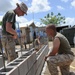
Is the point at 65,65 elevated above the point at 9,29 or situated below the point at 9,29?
below

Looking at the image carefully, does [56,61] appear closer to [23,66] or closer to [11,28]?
[23,66]

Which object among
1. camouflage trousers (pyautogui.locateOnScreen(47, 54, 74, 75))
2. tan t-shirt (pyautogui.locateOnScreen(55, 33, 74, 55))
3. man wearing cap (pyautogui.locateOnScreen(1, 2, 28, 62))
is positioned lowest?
camouflage trousers (pyautogui.locateOnScreen(47, 54, 74, 75))

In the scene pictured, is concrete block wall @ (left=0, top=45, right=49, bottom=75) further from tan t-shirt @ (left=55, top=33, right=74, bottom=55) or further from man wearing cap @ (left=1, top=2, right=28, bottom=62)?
tan t-shirt @ (left=55, top=33, right=74, bottom=55)

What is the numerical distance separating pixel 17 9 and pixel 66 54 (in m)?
1.67

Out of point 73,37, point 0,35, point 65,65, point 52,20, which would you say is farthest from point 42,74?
point 52,20

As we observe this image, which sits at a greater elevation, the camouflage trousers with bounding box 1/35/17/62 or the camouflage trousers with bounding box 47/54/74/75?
the camouflage trousers with bounding box 1/35/17/62

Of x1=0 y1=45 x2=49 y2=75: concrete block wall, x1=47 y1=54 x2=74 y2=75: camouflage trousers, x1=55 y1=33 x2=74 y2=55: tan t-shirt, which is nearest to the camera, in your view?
x1=0 y1=45 x2=49 y2=75: concrete block wall

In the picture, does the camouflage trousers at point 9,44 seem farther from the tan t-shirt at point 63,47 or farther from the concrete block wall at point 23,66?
the tan t-shirt at point 63,47

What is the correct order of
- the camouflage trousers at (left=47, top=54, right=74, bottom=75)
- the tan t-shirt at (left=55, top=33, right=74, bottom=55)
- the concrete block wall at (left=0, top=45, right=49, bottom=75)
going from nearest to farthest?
the concrete block wall at (left=0, top=45, right=49, bottom=75) → the camouflage trousers at (left=47, top=54, right=74, bottom=75) → the tan t-shirt at (left=55, top=33, right=74, bottom=55)

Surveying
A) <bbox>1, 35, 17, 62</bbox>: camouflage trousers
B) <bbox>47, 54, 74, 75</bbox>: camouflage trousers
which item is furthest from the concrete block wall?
<bbox>47, 54, 74, 75</bbox>: camouflage trousers

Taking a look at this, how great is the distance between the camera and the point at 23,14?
6.70 m

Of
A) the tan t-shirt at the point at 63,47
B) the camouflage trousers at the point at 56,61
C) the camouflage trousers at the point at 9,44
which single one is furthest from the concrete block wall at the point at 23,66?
the tan t-shirt at the point at 63,47

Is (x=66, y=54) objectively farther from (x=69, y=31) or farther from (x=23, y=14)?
(x=69, y=31)

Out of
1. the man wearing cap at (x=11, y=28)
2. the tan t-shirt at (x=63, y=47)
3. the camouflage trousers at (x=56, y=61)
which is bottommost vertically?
the camouflage trousers at (x=56, y=61)
